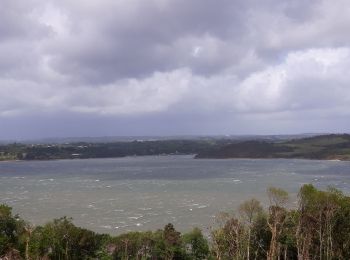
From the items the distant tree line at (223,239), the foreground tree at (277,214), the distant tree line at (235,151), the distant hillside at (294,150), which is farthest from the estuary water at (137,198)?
the distant tree line at (235,151)

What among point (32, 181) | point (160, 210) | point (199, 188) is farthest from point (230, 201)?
point (32, 181)

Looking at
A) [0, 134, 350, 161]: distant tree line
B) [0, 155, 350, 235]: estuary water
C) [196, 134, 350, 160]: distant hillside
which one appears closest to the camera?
[0, 155, 350, 235]: estuary water

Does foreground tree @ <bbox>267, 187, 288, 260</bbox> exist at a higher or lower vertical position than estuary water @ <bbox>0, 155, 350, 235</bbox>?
higher

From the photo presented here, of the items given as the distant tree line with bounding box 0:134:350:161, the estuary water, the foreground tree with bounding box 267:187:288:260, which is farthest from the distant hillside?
the foreground tree with bounding box 267:187:288:260

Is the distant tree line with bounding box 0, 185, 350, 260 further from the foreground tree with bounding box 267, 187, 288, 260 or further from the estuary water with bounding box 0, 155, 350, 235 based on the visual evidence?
the estuary water with bounding box 0, 155, 350, 235

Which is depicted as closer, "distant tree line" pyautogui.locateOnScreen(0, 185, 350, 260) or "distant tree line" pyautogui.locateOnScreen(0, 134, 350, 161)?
"distant tree line" pyautogui.locateOnScreen(0, 185, 350, 260)

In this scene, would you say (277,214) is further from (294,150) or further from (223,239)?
(294,150)
